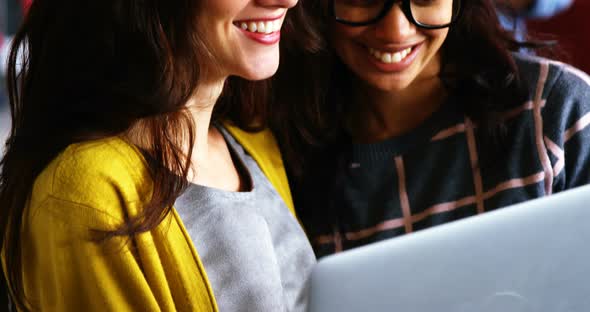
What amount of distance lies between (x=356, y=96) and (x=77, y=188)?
0.63 meters

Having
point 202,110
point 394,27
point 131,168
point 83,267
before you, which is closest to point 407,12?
point 394,27

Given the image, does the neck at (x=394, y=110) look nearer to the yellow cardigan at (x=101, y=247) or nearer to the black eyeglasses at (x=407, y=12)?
the black eyeglasses at (x=407, y=12)

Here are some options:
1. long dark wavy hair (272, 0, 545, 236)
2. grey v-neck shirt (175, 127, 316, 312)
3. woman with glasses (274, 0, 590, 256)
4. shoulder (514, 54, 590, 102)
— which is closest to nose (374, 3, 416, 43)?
woman with glasses (274, 0, 590, 256)

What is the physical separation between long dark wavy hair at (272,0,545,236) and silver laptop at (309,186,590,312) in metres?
0.53

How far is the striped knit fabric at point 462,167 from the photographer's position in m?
1.18

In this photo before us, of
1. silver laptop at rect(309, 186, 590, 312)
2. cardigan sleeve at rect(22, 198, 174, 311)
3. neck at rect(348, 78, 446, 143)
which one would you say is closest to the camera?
silver laptop at rect(309, 186, 590, 312)

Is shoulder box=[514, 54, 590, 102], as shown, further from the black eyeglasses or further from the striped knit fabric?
the black eyeglasses

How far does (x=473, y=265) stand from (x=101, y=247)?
0.44 m

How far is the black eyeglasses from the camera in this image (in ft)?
3.86

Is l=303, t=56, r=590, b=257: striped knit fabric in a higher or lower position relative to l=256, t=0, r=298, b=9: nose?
lower

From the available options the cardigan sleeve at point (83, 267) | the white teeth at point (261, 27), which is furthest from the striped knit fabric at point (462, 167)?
the cardigan sleeve at point (83, 267)

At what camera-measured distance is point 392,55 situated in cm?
122

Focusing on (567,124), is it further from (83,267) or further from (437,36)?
(83,267)

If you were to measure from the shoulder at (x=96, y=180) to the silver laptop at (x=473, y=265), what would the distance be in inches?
12.8
